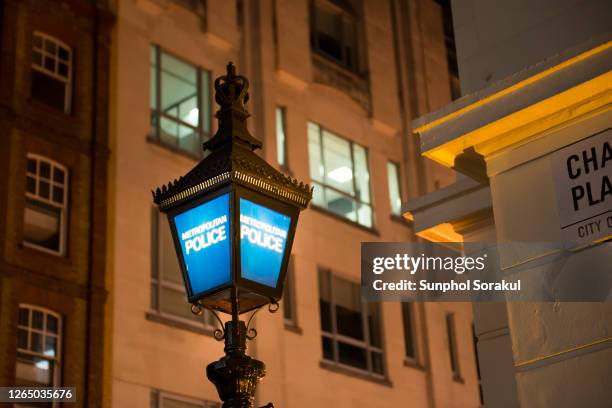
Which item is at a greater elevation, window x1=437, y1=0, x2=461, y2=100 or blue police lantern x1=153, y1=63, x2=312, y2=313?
window x1=437, y1=0, x2=461, y2=100

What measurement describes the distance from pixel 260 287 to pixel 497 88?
2103mm

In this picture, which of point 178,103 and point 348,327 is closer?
point 178,103

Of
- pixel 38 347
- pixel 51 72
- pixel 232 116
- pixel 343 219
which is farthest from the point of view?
pixel 343 219

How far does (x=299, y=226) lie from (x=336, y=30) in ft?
25.4

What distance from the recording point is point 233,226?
6.87m

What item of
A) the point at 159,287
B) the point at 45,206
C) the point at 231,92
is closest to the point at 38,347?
the point at 45,206

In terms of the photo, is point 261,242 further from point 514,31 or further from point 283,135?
point 283,135

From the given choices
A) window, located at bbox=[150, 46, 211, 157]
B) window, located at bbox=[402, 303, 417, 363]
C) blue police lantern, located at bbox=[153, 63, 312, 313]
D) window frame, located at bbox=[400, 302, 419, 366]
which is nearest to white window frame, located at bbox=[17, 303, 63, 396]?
window, located at bbox=[150, 46, 211, 157]

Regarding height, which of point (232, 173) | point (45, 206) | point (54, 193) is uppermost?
point (54, 193)

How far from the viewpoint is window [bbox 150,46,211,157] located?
81.5 ft

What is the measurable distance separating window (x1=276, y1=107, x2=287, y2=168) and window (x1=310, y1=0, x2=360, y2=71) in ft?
10.3

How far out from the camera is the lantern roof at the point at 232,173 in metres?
7.10

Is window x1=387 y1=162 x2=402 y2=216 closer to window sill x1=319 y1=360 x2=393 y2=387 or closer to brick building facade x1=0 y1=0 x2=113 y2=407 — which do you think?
window sill x1=319 y1=360 x2=393 y2=387

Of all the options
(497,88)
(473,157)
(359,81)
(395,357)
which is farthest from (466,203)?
(359,81)
